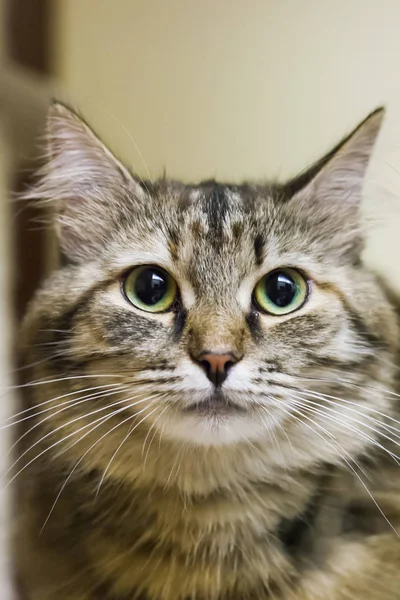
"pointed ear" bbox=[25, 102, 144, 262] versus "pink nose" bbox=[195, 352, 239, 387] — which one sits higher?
"pointed ear" bbox=[25, 102, 144, 262]

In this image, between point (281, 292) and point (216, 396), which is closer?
point (216, 396)

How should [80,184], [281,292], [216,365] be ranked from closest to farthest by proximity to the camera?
[216,365] → [281,292] → [80,184]

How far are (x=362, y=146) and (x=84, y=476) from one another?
24.1 inches

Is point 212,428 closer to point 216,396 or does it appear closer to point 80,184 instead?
point 216,396

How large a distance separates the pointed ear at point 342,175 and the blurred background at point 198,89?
3 centimetres

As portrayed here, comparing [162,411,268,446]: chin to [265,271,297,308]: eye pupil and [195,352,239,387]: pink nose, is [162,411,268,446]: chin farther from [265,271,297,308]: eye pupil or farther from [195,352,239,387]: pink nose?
[265,271,297,308]: eye pupil

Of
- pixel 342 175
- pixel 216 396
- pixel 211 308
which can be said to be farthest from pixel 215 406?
pixel 342 175

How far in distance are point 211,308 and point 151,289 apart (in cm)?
10

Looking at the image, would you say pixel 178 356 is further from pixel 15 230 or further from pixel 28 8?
pixel 28 8

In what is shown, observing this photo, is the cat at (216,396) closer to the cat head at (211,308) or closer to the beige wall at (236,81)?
the cat head at (211,308)

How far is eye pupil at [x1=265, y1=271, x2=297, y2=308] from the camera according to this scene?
2.56 ft

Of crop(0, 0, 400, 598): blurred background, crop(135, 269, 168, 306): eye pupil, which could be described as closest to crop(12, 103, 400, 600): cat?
crop(135, 269, 168, 306): eye pupil

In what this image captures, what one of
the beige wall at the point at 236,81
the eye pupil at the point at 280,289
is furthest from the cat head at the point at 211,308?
the beige wall at the point at 236,81

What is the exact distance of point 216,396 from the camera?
682 mm
